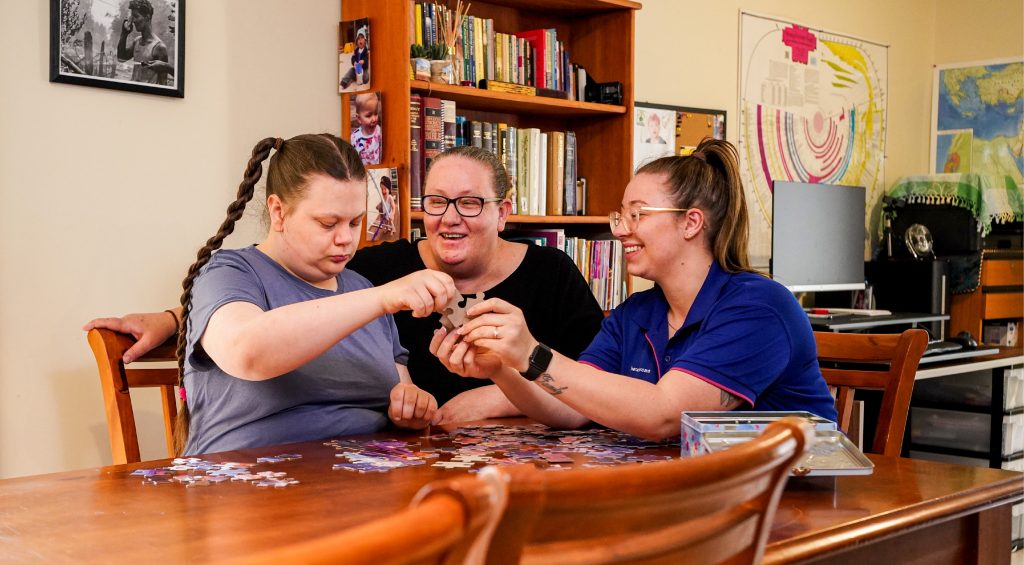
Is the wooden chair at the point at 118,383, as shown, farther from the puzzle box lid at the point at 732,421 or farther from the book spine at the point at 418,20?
the book spine at the point at 418,20

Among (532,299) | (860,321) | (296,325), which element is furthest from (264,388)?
(860,321)

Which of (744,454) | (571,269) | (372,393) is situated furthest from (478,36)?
(744,454)

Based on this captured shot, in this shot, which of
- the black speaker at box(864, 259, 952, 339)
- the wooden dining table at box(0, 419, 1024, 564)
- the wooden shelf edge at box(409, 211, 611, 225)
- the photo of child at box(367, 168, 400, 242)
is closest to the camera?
the wooden dining table at box(0, 419, 1024, 564)

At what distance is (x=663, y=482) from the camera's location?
74cm

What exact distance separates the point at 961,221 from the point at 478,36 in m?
3.04

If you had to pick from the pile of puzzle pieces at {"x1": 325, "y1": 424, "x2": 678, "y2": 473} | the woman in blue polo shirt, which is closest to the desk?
the woman in blue polo shirt

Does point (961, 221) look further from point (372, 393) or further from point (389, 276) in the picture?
point (372, 393)

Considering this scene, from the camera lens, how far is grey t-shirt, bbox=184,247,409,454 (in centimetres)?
183

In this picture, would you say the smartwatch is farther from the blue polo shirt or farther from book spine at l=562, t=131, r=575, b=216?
book spine at l=562, t=131, r=575, b=216

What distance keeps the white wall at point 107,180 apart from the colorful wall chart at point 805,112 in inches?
93.6

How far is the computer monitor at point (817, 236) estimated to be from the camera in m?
4.64

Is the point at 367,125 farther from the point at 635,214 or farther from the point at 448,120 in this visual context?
the point at 635,214

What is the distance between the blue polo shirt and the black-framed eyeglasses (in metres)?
0.66

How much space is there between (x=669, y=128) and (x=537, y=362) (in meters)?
2.90
